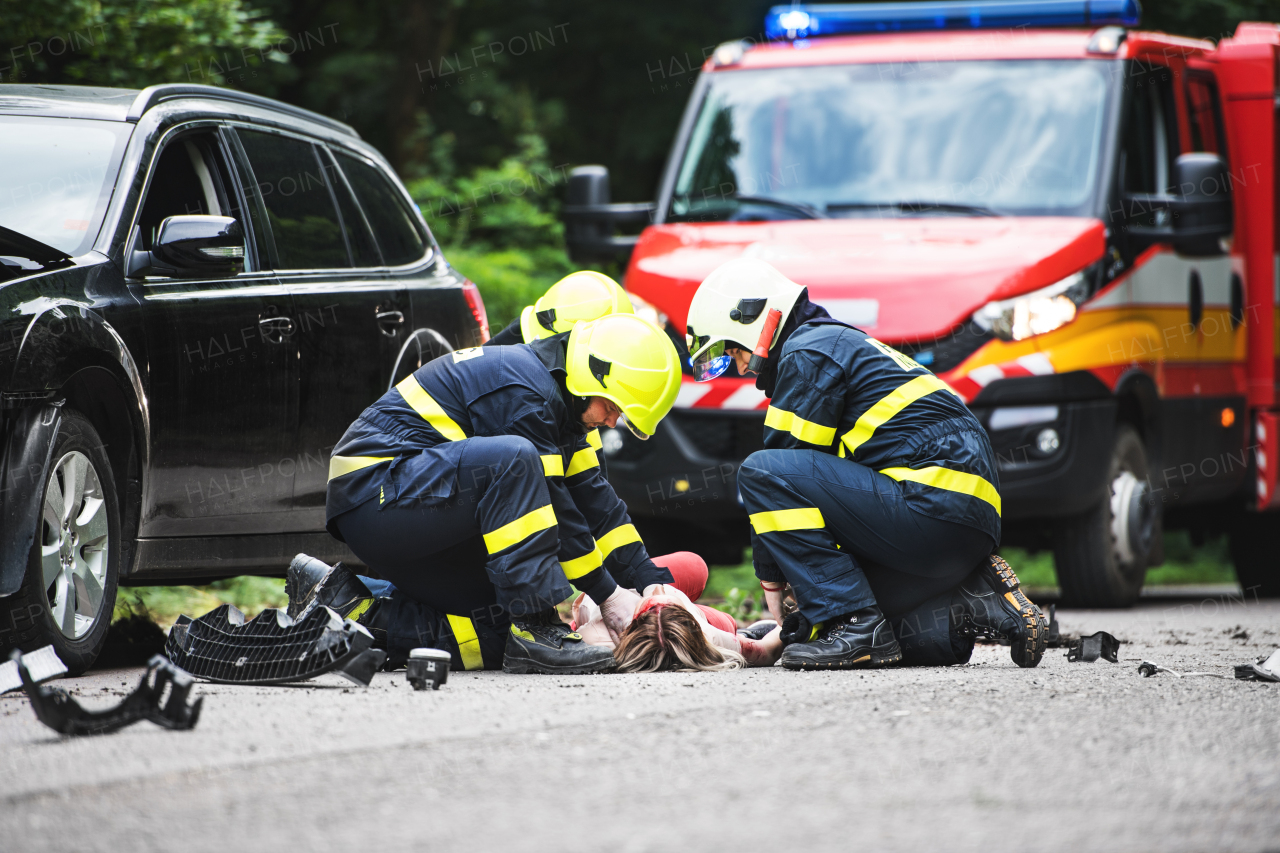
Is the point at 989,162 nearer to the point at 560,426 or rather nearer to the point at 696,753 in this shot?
the point at 560,426

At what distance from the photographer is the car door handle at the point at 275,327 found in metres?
5.70

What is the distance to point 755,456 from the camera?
5.18 m

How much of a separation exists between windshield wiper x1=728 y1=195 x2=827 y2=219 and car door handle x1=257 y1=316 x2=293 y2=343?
9.60 feet

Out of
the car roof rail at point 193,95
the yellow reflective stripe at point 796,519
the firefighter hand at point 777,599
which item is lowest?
the firefighter hand at point 777,599

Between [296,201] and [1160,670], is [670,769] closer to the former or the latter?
[1160,670]

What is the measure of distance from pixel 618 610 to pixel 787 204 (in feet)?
10.6

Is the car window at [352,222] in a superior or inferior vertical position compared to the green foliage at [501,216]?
superior

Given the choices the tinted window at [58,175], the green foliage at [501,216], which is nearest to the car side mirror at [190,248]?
the tinted window at [58,175]

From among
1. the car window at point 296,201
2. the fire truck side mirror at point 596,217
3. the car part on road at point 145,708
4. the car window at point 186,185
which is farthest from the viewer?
the fire truck side mirror at point 596,217

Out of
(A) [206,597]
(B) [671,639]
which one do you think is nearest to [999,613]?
(B) [671,639]

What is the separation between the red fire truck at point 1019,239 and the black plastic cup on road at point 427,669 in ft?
10.4

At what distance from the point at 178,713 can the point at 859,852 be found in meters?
1.79

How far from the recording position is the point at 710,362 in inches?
214

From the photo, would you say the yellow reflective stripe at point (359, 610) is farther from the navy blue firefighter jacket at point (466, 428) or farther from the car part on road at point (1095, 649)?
the car part on road at point (1095, 649)
